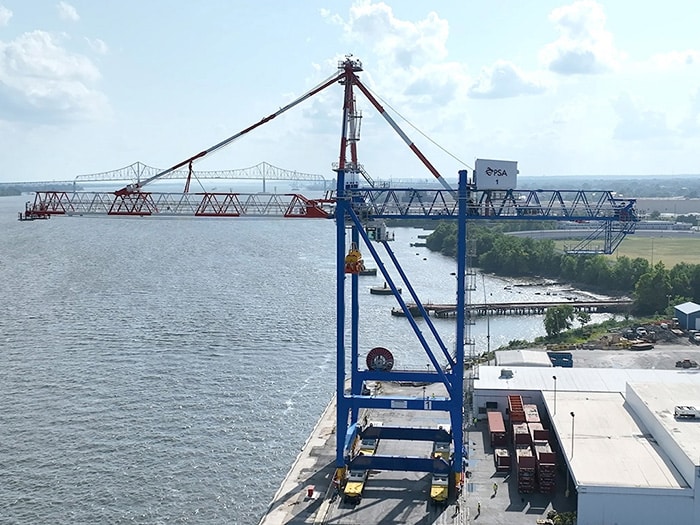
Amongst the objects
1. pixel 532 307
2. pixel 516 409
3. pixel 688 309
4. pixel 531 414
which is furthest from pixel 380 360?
pixel 532 307

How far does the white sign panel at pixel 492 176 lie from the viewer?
26516mm

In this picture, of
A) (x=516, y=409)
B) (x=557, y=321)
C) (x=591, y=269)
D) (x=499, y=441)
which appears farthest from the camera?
(x=591, y=269)

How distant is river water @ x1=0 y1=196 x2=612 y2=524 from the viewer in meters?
26.8

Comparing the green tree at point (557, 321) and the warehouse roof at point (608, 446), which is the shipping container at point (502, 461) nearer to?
the warehouse roof at point (608, 446)

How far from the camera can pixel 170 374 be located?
3878 centimetres

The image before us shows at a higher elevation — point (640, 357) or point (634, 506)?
point (640, 357)

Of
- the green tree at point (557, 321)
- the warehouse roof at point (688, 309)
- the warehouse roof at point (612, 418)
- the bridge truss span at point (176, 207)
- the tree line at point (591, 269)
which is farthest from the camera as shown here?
the tree line at point (591, 269)

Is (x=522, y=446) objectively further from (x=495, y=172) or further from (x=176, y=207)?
(x=176, y=207)

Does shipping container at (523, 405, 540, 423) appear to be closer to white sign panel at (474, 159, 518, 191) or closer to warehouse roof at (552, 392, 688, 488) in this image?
warehouse roof at (552, 392, 688, 488)

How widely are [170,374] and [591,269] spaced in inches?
1804

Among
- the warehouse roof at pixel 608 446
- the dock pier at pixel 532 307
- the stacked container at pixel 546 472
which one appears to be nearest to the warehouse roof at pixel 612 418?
the warehouse roof at pixel 608 446

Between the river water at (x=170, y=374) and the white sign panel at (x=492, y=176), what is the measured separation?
12618mm

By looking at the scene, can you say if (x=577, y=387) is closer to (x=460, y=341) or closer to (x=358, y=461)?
(x=460, y=341)

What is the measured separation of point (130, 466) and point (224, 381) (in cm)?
991
